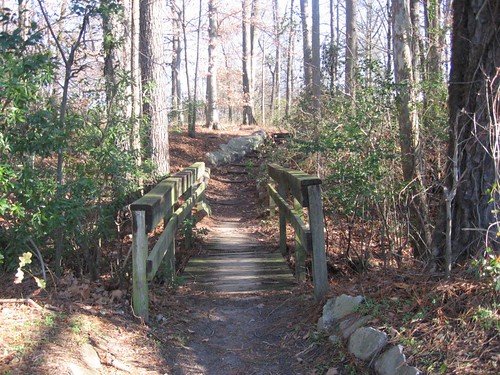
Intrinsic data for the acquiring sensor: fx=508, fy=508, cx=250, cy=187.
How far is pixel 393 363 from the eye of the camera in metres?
3.33

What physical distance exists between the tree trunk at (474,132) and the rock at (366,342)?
932 millimetres

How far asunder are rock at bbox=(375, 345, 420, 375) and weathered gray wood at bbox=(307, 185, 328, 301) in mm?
1587

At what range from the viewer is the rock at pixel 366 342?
11.8ft

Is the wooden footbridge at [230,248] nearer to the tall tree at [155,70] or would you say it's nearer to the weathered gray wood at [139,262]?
the weathered gray wood at [139,262]

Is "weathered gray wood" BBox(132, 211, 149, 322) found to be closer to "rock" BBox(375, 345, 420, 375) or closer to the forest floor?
the forest floor

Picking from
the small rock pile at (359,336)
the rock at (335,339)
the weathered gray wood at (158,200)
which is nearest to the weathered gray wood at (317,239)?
the small rock pile at (359,336)

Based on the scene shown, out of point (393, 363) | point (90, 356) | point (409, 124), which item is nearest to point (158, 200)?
point (90, 356)

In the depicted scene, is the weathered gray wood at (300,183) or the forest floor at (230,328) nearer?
the forest floor at (230,328)

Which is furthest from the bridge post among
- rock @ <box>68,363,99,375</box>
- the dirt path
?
rock @ <box>68,363,99,375</box>

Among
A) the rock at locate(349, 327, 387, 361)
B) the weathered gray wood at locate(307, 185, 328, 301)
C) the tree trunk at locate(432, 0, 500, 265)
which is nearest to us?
the rock at locate(349, 327, 387, 361)

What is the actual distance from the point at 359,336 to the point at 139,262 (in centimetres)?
206

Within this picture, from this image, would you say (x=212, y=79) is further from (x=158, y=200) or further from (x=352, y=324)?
(x=352, y=324)

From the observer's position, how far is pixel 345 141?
7.09 m

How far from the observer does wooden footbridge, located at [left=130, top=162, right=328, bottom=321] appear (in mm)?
4715
